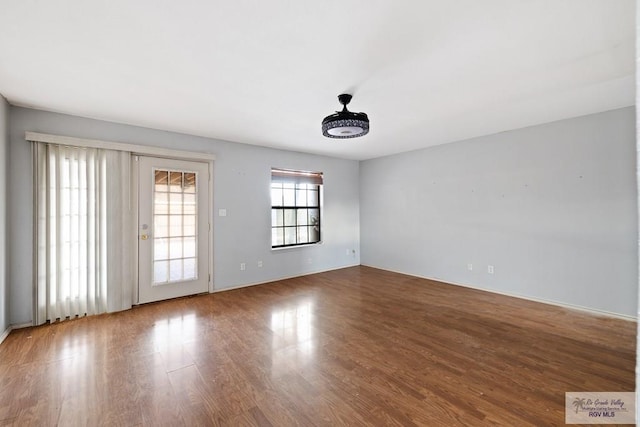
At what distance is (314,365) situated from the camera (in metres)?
2.30

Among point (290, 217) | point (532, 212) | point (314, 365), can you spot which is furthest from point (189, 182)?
point (532, 212)

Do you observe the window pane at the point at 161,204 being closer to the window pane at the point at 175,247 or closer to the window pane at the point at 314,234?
the window pane at the point at 175,247

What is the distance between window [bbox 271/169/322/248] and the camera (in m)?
5.31

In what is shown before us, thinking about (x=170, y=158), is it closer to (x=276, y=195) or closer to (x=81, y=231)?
(x=81, y=231)

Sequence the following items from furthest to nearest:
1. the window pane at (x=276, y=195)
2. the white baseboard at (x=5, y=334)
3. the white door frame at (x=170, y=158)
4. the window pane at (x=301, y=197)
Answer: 1. the window pane at (x=301, y=197)
2. the window pane at (x=276, y=195)
3. the white door frame at (x=170, y=158)
4. the white baseboard at (x=5, y=334)

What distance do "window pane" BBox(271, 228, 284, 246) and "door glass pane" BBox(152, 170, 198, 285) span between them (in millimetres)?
1458

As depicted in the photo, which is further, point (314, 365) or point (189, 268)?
point (189, 268)

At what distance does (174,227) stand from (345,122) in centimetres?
299

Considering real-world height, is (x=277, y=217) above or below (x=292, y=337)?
above

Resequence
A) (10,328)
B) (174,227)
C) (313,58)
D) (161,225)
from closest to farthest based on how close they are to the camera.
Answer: (313,58), (10,328), (161,225), (174,227)

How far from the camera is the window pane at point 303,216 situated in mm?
5695

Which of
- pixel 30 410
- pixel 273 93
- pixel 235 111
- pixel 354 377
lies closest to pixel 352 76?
pixel 273 93

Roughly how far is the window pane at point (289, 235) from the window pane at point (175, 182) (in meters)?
2.10

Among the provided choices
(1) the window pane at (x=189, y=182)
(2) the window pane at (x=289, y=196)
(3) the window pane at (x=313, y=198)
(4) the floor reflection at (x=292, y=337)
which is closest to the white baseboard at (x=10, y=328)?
(1) the window pane at (x=189, y=182)
